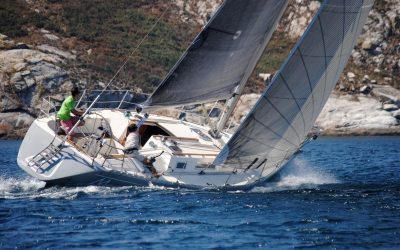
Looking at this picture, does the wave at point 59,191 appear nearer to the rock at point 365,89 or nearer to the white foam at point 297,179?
the white foam at point 297,179

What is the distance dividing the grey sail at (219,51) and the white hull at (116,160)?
62.0 inches

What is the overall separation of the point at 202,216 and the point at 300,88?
5866 millimetres

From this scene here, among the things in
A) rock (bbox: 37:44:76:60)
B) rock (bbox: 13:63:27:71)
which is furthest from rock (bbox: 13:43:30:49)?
rock (bbox: 13:63:27:71)

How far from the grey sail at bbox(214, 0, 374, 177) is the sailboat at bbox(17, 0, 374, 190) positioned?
3 centimetres

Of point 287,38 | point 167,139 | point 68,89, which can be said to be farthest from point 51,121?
point 287,38

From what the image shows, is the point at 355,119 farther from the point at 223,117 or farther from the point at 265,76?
the point at 223,117

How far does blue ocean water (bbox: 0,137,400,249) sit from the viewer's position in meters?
15.4

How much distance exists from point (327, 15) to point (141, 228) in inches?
345

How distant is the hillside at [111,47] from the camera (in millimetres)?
49906

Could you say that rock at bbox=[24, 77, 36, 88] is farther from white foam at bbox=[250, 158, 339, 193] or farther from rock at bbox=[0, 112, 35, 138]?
white foam at bbox=[250, 158, 339, 193]

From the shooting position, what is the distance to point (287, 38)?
7069 centimetres

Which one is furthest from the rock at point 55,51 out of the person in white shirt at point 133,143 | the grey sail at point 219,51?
the person in white shirt at point 133,143

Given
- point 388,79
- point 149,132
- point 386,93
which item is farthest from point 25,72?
point 388,79

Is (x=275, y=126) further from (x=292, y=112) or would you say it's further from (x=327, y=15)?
(x=327, y=15)
